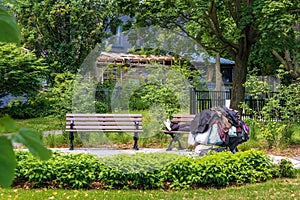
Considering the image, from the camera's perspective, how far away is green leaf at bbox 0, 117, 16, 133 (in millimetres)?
680

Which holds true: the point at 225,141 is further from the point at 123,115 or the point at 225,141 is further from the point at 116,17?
the point at 116,17

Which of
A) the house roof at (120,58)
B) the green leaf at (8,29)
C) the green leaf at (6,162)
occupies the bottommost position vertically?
the green leaf at (6,162)

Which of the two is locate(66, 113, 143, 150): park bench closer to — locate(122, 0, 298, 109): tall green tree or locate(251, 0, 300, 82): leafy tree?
locate(122, 0, 298, 109): tall green tree

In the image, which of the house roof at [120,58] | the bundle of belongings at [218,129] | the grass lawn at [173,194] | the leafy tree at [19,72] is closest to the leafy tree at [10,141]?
the grass lawn at [173,194]

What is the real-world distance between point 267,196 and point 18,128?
18.8 feet

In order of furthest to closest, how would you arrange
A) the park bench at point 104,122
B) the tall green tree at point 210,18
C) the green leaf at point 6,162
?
1. the tall green tree at point 210,18
2. the park bench at point 104,122
3. the green leaf at point 6,162

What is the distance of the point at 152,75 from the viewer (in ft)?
36.5

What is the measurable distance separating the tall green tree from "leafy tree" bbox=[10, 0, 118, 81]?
21.1 feet

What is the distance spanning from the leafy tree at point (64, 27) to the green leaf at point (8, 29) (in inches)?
710

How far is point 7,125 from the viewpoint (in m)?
0.69

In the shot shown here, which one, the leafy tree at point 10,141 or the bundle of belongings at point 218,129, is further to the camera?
the bundle of belongings at point 218,129

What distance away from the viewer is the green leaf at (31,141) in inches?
26.5

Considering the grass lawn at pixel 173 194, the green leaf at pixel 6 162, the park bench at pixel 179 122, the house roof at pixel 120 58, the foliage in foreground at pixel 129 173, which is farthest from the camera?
the park bench at pixel 179 122

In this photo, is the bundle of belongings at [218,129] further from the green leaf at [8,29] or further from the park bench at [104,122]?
the green leaf at [8,29]
